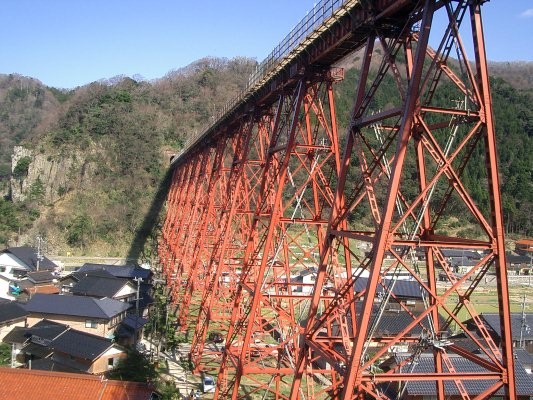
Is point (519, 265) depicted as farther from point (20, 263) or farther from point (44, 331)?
point (44, 331)

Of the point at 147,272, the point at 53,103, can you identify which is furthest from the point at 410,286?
the point at 53,103

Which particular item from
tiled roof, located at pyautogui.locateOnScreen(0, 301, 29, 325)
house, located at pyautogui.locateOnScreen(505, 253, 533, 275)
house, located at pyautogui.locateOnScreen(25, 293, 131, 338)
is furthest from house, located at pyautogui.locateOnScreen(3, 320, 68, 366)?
house, located at pyautogui.locateOnScreen(505, 253, 533, 275)

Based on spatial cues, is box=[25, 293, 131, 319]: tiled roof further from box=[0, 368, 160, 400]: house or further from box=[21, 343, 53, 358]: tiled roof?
box=[0, 368, 160, 400]: house

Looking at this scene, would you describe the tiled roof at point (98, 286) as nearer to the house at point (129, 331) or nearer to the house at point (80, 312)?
the house at point (80, 312)

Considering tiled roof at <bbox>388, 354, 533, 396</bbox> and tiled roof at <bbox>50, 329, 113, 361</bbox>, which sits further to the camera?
tiled roof at <bbox>50, 329, 113, 361</bbox>

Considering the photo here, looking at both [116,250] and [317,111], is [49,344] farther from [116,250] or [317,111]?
[116,250]

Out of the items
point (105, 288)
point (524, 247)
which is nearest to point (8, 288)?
point (105, 288)
